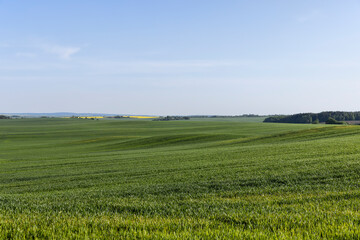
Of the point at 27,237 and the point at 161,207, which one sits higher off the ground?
the point at 27,237

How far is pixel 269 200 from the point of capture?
26.6ft

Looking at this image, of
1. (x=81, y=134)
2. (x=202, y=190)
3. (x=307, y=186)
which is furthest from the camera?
(x=81, y=134)

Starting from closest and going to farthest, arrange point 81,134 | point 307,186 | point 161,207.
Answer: point 161,207, point 307,186, point 81,134

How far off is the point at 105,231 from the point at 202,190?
21.0 ft

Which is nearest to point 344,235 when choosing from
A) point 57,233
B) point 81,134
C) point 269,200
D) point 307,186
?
point 269,200

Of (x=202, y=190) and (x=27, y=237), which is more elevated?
(x=27, y=237)

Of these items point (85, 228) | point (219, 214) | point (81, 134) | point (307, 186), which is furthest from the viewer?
point (81, 134)

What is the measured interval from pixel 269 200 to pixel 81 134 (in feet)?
256

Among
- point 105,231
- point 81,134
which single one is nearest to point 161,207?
point 105,231

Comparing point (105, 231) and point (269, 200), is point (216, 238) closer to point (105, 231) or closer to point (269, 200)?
point (105, 231)

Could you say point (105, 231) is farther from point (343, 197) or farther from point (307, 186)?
point (307, 186)

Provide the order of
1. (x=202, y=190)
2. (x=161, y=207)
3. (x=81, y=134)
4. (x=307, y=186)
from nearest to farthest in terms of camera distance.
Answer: (x=161, y=207) < (x=307, y=186) < (x=202, y=190) < (x=81, y=134)

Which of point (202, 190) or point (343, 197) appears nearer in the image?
point (343, 197)

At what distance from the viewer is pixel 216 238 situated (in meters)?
4.43
